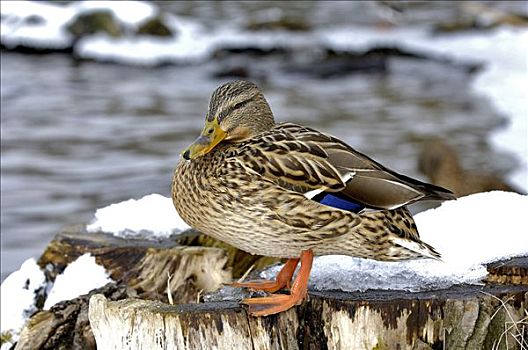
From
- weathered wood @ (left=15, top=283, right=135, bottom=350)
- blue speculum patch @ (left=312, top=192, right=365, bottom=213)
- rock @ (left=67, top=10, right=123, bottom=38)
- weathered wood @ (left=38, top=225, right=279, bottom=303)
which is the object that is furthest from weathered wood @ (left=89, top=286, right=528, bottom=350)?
rock @ (left=67, top=10, right=123, bottom=38)

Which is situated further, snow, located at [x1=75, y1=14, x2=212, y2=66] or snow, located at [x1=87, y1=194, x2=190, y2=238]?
snow, located at [x1=75, y1=14, x2=212, y2=66]

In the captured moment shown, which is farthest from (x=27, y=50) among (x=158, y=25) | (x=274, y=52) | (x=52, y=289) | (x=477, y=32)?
(x=52, y=289)

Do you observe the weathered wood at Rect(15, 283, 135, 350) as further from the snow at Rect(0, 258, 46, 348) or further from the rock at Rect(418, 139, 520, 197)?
the rock at Rect(418, 139, 520, 197)

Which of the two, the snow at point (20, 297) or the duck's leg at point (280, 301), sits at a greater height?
the duck's leg at point (280, 301)

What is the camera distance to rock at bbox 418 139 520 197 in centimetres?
697

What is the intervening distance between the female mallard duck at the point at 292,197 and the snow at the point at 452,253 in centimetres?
10

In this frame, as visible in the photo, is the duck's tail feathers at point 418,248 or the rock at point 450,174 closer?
the duck's tail feathers at point 418,248

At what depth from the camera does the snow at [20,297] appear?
4438 mm

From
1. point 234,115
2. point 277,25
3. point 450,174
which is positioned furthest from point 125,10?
point 234,115

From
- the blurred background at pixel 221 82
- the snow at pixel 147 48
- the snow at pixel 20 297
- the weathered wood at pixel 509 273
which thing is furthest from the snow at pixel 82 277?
the snow at pixel 147 48

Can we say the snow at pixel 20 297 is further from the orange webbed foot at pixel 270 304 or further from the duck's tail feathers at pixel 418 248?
the duck's tail feathers at pixel 418 248

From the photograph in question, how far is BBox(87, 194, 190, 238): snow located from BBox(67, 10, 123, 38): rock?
447 inches

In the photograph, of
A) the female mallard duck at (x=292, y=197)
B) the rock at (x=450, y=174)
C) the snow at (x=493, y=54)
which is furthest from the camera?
the snow at (x=493, y=54)

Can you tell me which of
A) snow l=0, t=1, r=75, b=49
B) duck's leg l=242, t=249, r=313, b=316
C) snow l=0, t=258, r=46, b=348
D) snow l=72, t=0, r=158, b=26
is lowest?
snow l=0, t=258, r=46, b=348
